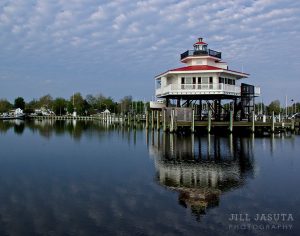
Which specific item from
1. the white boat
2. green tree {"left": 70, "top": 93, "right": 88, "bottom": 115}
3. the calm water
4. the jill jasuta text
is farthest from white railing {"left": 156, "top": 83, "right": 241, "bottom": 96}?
green tree {"left": 70, "top": 93, "right": 88, "bottom": 115}

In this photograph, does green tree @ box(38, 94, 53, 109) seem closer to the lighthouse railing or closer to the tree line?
the tree line

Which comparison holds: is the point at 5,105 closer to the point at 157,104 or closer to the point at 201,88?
the point at 157,104

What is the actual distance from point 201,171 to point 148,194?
5.17 meters

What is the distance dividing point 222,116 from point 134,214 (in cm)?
4013

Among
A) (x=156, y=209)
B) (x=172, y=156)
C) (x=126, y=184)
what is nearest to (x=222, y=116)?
(x=172, y=156)

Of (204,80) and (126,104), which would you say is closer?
(204,80)

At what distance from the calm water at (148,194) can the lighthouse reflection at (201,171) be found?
0.04 m

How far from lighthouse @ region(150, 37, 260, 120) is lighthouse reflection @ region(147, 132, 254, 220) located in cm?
1416

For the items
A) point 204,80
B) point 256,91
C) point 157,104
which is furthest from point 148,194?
point 157,104

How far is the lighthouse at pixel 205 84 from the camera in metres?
41.4

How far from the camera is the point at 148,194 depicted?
13531 mm

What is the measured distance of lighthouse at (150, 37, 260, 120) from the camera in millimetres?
41438

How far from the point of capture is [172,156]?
23375 mm

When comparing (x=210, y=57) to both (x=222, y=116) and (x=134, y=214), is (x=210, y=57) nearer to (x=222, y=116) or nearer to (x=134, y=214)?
(x=222, y=116)
